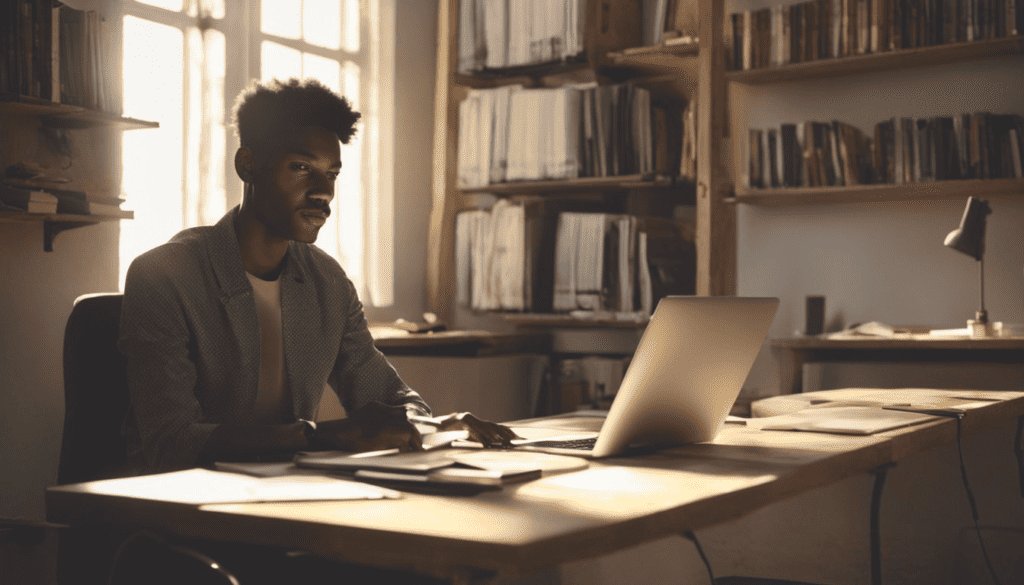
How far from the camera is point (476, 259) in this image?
181 inches

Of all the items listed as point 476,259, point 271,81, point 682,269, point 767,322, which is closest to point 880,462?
point 767,322

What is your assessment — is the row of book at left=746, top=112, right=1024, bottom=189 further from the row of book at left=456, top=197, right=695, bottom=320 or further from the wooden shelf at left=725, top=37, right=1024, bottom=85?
the row of book at left=456, top=197, right=695, bottom=320

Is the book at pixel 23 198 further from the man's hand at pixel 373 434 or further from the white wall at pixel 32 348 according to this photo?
the man's hand at pixel 373 434

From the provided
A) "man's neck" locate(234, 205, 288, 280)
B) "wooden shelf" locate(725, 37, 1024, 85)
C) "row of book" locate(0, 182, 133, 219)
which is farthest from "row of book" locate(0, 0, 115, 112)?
"wooden shelf" locate(725, 37, 1024, 85)

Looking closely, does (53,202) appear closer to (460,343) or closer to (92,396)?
(92,396)

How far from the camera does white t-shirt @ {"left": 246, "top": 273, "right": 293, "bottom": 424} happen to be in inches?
76.7

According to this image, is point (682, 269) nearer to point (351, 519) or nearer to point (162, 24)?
point (162, 24)

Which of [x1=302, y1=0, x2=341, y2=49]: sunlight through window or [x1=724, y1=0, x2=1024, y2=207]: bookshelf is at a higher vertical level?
[x1=302, y1=0, x2=341, y2=49]: sunlight through window

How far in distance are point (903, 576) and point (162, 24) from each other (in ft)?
9.51

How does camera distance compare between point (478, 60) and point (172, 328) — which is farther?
point (478, 60)

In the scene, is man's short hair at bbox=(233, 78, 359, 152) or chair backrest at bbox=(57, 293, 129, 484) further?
man's short hair at bbox=(233, 78, 359, 152)

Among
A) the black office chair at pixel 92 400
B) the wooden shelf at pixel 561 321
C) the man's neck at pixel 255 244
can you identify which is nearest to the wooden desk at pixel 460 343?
the wooden shelf at pixel 561 321

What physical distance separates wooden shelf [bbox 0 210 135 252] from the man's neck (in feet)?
3.81

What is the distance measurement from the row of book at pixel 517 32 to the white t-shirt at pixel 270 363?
2.62 metres
